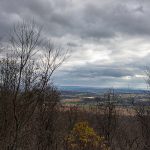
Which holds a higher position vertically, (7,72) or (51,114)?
(7,72)

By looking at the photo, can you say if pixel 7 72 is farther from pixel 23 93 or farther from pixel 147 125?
pixel 147 125

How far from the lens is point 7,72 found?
23938 mm

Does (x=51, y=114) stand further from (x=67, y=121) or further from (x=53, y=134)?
(x=67, y=121)

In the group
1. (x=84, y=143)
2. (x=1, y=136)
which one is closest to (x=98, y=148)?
(x=84, y=143)

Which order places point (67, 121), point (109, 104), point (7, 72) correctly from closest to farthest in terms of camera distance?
point (7, 72) < point (109, 104) < point (67, 121)

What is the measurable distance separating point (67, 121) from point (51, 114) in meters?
18.1

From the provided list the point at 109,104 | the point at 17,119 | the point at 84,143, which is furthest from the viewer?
the point at 109,104

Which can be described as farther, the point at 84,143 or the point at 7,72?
the point at 84,143

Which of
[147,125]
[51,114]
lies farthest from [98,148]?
[147,125]

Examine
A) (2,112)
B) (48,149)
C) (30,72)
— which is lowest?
(48,149)

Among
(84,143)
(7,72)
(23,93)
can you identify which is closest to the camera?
(23,93)

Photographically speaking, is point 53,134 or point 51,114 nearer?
point 51,114

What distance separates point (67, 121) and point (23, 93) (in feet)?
→ 103

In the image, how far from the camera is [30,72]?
70.6 ft
